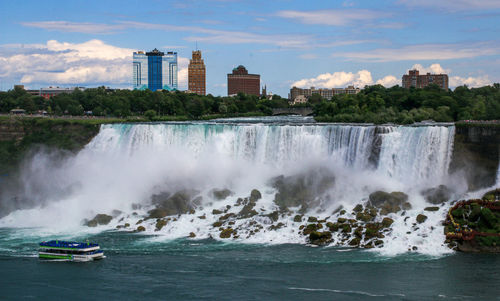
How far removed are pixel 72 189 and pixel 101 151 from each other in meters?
6.79

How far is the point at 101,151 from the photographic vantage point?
6075 cm

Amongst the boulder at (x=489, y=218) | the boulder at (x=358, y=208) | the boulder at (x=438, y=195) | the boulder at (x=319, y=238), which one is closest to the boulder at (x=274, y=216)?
the boulder at (x=319, y=238)

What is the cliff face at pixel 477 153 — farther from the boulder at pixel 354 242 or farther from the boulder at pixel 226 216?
the boulder at pixel 226 216

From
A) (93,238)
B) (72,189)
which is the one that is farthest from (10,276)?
(72,189)

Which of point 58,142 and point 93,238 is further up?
point 58,142

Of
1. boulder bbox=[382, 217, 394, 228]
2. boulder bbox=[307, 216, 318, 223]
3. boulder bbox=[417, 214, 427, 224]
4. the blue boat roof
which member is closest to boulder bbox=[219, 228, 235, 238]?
boulder bbox=[307, 216, 318, 223]

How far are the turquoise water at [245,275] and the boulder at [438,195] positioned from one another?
7911mm

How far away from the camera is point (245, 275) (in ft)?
108

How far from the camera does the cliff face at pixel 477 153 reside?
45594 mm

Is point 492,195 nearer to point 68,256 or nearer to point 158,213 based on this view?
point 158,213

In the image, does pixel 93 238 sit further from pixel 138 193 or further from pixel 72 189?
pixel 72 189

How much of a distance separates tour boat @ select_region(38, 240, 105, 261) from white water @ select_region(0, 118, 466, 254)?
663cm

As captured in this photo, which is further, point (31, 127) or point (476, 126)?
point (31, 127)

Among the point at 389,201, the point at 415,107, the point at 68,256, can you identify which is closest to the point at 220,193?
the point at 389,201
